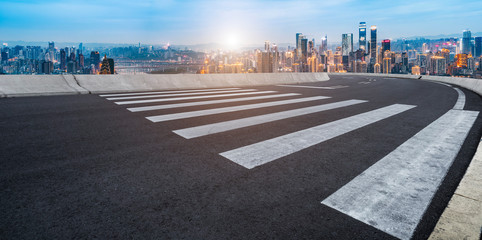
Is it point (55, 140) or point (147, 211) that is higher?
point (55, 140)

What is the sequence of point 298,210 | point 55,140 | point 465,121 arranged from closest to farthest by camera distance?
point 298,210 < point 55,140 < point 465,121

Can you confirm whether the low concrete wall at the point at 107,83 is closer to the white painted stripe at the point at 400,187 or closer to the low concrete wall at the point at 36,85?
the low concrete wall at the point at 36,85

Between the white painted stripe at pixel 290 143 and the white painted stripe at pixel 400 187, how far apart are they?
105cm

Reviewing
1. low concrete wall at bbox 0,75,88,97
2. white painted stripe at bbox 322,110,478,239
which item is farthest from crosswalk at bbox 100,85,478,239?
low concrete wall at bbox 0,75,88,97

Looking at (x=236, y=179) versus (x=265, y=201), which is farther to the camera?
(x=236, y=179)

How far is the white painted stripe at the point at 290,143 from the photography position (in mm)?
3492

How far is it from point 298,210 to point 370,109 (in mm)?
6312

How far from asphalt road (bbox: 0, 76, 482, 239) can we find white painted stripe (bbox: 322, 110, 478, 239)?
0.02 m

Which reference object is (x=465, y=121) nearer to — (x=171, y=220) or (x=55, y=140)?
(x=171, y=220)

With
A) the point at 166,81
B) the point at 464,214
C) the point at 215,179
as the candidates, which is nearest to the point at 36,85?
the point at 166,81

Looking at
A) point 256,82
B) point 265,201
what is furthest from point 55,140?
point 256,82

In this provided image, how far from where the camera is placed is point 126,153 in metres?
3.66

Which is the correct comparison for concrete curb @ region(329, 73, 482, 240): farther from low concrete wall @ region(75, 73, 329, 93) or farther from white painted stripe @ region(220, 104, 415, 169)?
low concrete wall @ region(75, 73, 329, 93)

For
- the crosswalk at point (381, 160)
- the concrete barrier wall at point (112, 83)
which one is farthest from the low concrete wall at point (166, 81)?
the crosswalk at point (381, 160)
